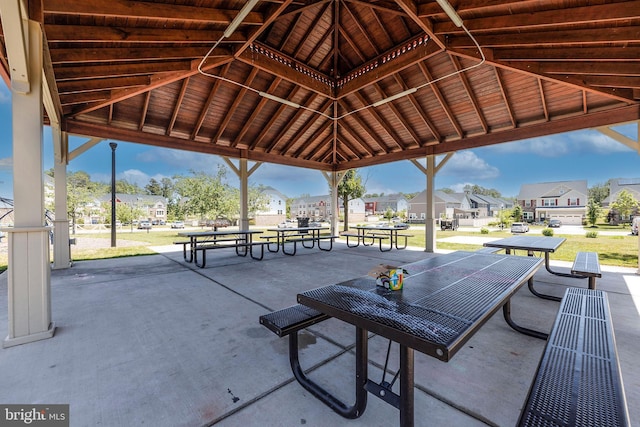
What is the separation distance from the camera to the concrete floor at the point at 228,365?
63.5 inches

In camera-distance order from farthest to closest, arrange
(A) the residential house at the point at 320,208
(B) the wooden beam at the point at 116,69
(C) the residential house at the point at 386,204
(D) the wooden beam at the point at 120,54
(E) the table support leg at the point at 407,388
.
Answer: (C) the residential house at the point at 386,204 < (A) the residential house at the point at 320,208 < (B) the wooden beam at the point at 116,69 < (D) the wooden beam at the point at 120,54 < (E) the table support leg at the point at 407,388

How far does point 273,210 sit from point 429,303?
43008 mm

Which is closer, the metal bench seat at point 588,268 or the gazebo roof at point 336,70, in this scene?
the metal bench seat at point 588,268

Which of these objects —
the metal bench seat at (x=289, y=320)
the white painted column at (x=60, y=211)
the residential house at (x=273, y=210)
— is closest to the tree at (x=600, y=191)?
the residential house at (x=273, y=210)

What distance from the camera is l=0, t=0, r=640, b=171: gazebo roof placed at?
3.41 metres

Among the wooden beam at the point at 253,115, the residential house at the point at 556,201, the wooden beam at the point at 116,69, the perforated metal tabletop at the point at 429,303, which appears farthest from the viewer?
the residential house at the point at 556,201

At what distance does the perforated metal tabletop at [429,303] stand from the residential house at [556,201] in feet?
118

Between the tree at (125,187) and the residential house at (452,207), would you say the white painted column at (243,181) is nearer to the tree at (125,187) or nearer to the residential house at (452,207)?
the residential house at (452,207)

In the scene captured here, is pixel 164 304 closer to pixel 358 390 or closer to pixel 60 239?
pixel 358 390

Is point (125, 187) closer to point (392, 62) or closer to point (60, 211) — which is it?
point (60, 211)

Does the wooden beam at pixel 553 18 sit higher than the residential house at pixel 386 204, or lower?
higher

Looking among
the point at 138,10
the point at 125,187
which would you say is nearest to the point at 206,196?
the point at 138,10

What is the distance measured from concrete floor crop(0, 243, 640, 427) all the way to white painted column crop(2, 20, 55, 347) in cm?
26

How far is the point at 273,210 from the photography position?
43.7 metres
